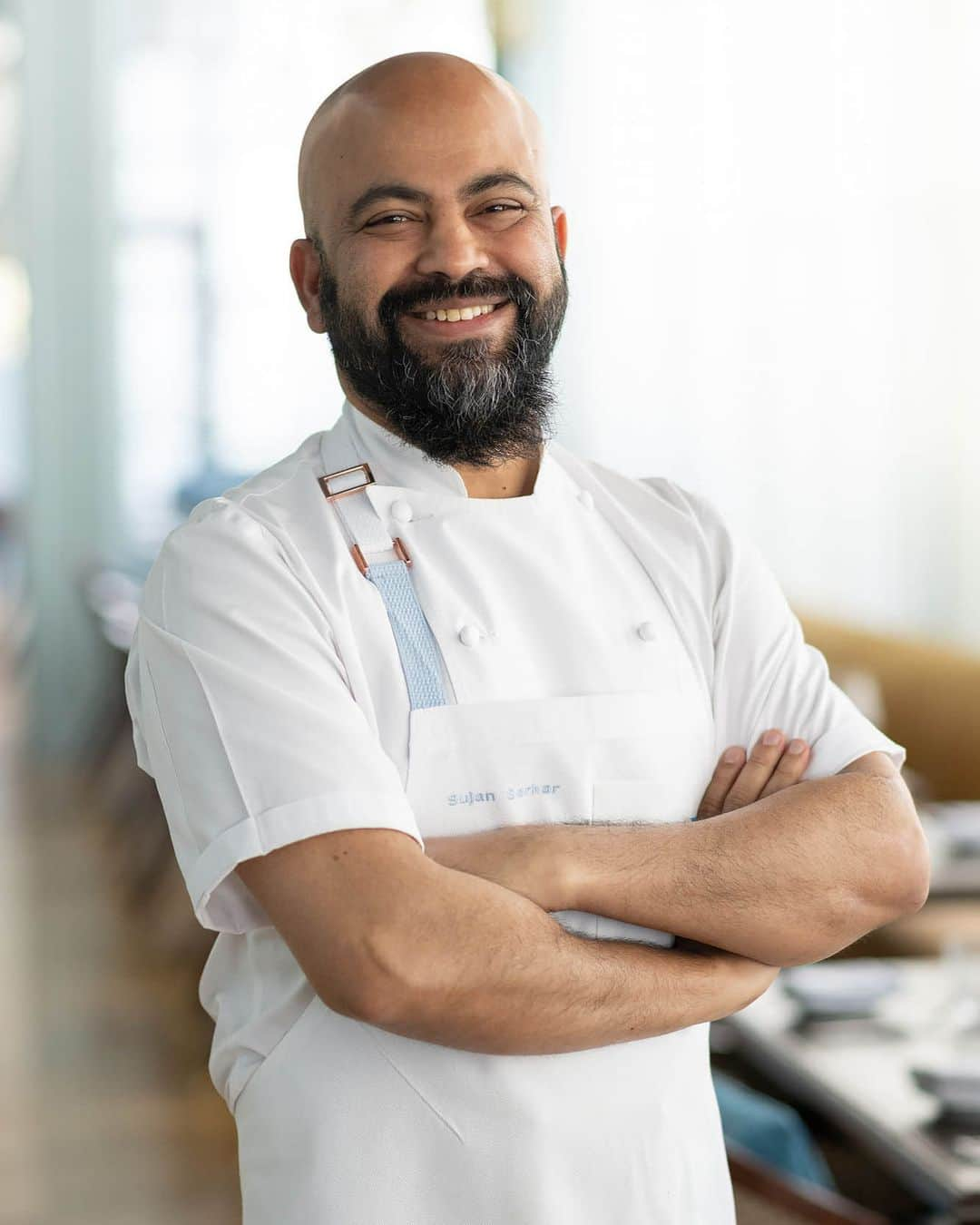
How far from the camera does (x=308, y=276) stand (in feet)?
5.57

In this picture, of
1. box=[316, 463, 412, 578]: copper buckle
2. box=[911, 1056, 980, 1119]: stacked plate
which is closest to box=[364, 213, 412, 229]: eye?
box=[316, 463, 412, 578]: copper buckle

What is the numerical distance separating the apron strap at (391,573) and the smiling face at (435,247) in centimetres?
9

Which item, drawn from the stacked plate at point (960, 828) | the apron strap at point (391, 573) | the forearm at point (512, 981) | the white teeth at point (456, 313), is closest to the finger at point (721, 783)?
the forearm at point (512, 981)

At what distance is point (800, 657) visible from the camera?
1.68 meters

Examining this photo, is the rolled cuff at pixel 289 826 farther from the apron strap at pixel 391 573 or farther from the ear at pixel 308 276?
the ear at pixel 308 276

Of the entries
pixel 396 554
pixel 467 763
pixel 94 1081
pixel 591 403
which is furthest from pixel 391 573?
pixel 591 403

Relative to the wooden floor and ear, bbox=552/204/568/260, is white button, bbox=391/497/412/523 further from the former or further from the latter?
the wooden floor

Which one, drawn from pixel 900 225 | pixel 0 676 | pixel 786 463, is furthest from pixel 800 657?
pixel 0 676

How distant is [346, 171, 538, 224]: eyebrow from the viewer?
155 cm

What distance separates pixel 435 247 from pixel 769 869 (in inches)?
26.6

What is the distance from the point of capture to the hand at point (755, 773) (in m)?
1.59

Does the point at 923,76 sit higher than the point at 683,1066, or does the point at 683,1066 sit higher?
the point at 923,76

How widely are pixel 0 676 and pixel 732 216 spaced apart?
6.16m

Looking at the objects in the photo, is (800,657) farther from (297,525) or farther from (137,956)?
(137,956)
